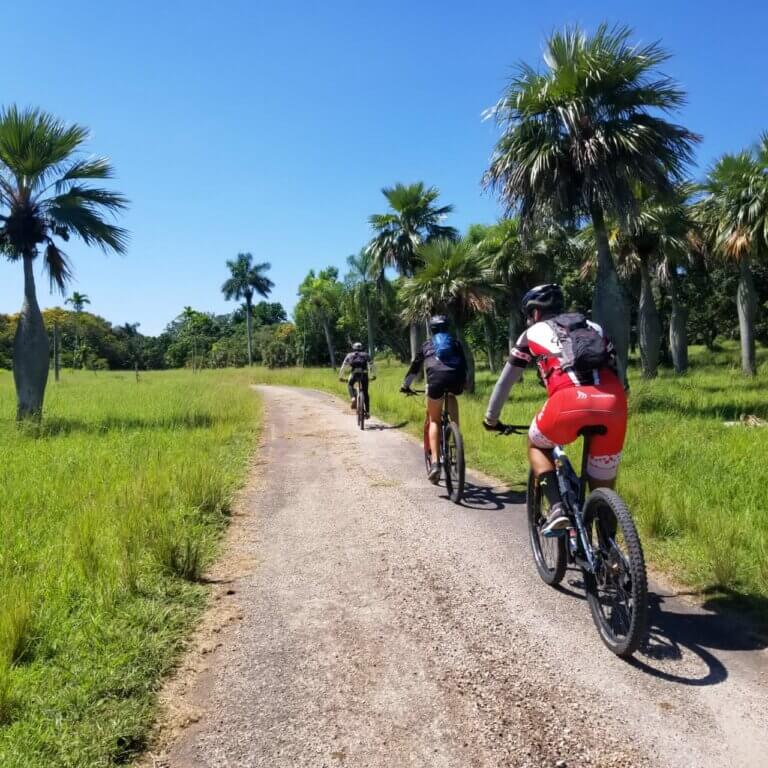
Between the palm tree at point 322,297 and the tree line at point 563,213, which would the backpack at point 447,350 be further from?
the palm tree at point 322,297

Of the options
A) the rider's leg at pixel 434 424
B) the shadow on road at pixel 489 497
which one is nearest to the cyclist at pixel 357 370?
the rider's leg at pixel 434 424

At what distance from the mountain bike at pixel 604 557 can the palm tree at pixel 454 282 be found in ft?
49.8

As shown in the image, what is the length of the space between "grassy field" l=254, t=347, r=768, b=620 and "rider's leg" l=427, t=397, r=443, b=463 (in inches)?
43.9

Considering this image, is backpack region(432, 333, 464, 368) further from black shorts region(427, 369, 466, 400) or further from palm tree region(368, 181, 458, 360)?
palm tree region(368, 181, 458, 360)

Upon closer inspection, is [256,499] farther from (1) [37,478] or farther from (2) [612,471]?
(2) [612,471]

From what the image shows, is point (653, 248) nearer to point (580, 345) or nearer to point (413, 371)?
Answer: point (413, 371)

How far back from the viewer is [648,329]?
2211 centimetres

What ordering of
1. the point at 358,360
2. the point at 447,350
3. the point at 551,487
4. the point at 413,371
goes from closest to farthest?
the point at 551,487 < the point at 447,350 < the point at 413,371 < the point at 358,360

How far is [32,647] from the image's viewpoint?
318 centimetres

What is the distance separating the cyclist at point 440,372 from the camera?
6.49m

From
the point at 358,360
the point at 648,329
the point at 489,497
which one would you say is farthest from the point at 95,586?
the point at 648,329

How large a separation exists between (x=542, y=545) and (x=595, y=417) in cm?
137

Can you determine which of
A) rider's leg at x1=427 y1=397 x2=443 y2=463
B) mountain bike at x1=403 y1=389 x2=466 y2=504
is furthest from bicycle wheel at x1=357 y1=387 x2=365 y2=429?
rider's leg at x1=427 y1=397 x2=443 y2=463

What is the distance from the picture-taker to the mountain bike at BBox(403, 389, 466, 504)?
6168 mm
